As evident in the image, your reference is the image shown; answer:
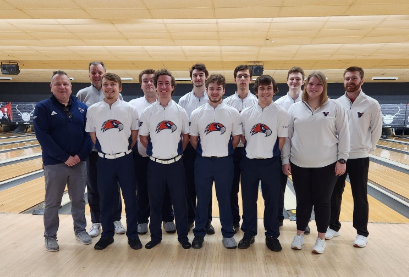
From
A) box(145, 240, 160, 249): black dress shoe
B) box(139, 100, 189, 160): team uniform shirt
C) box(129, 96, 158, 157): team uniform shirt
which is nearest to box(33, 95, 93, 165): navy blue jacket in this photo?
box(129, 96, 158, 157): team uniform shirt

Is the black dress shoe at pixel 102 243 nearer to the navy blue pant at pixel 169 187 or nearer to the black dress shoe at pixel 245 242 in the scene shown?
the navy blue pant at pixel 169 187

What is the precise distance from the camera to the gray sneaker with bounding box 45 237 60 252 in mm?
2363

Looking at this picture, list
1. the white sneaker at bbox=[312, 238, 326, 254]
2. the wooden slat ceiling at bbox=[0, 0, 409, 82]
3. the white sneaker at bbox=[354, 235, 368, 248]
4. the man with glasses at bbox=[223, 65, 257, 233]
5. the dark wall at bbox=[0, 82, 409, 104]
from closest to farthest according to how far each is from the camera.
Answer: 1. the white sneaker at bbox=[312, 238, 326, 254]
2. the white sneaker at bbox=[354, 235, 368, 248]
3. the man with glasses at bbox=[223, 65, 257, 233]
4. the wooden slat ceiling at bbox=[0, 0, 409, 82]
5. the dark wall at bbox=[0, 82, 409, 104]

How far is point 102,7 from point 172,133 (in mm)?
2561

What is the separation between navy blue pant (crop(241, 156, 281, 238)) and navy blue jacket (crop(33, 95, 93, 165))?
52.3 inches

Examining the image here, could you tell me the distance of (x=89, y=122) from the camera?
7.83 ft

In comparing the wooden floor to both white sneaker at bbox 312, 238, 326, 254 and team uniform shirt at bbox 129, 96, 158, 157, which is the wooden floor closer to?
white sneaker at bbox 312, 238, 326, 254

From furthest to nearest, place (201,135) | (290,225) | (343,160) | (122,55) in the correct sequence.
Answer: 1. (122,55)
2. (290,225)
3. (201,135)
4. (343,160)

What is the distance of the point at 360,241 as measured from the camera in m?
2.42

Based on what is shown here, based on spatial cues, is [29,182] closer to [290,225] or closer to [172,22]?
[172,22]

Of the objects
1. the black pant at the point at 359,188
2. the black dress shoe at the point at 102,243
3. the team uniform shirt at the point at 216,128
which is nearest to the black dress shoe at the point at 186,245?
the black dress shoe at the point at 102,243

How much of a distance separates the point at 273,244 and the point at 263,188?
17.9 inches

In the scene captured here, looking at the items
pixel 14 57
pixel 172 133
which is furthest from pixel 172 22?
pixel 14 57

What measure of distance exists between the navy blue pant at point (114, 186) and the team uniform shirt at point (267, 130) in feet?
3.27
